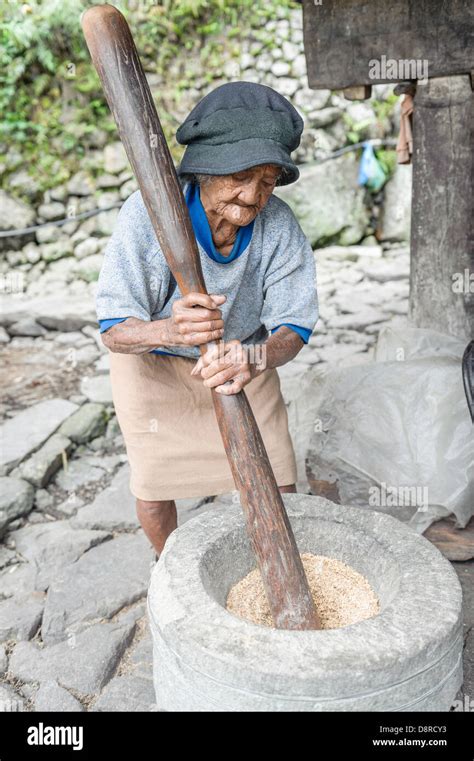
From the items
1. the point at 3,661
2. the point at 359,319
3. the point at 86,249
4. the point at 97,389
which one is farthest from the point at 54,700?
the point at 86,249

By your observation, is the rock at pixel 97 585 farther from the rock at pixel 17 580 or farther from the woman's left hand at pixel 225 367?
the woman's left hand at pixel 225 367

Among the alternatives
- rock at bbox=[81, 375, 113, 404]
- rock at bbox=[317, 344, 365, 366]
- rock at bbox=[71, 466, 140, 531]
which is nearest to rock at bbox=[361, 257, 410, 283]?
rock at bbox=[317, 344, 365, 366]

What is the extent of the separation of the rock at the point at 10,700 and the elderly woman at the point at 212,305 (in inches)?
26.1

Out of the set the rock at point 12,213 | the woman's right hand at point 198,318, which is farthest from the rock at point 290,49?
the woman's right hand at point 198,318

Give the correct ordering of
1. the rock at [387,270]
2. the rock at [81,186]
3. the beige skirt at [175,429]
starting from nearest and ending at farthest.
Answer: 1. the beige skirt at [175,429]
2. the rock at [387,270]
3. the rock at [81,186]

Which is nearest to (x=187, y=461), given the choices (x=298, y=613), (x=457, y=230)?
(x=298, y=613)

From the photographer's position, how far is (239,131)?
75.4 inches

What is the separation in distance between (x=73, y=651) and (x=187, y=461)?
77cm

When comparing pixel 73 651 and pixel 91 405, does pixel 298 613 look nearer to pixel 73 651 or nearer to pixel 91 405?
pixel 73 651

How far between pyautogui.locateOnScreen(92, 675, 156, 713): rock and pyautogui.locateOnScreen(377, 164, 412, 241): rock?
7151 millimetres

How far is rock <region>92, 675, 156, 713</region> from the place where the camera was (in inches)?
87.9

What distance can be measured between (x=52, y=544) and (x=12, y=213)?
569 centimetres

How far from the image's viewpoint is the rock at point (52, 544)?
3027 mm

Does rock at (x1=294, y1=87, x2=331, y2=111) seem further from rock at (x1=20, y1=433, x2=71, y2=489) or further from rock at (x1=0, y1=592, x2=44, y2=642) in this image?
rock at (x1=0, y1=592, x2=44, y2=642)
